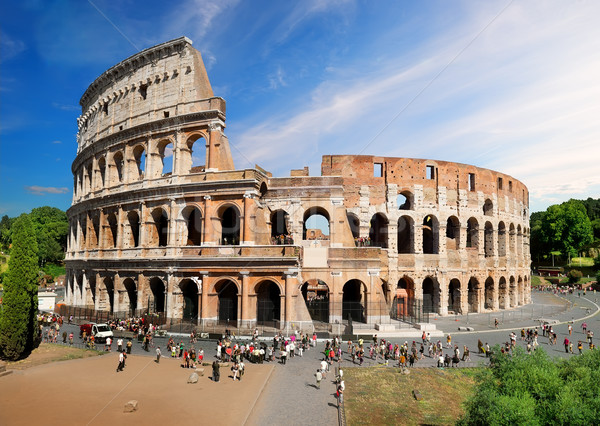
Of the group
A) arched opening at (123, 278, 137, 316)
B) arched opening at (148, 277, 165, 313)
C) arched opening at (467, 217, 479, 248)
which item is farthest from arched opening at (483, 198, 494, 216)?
arched opening at (123, 278, 137, 316)

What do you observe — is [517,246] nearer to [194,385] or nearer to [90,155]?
[194,385]

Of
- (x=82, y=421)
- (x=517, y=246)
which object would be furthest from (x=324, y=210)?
(x=517, y=246)

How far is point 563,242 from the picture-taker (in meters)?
71.1

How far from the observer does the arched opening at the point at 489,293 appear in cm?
4139

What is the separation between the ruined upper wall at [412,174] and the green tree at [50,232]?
64984 millimetres

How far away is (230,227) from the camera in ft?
109

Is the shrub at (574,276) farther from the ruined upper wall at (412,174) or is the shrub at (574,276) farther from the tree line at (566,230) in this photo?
the ruined upper wall at (412,174)

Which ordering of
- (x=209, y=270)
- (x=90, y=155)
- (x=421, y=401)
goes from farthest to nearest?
1. (x=90, y=155)
2. (x=209, y=270)
3. (x=421, y=401)

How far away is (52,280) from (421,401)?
77074 millimetres

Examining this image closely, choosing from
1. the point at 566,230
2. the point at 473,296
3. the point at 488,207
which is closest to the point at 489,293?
the point at 473,296

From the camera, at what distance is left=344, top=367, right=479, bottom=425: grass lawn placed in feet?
48.1

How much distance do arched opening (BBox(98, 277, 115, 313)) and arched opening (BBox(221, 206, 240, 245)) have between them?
11.7 metres

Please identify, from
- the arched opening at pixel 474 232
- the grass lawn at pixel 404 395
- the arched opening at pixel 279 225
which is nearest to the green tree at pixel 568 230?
the arched opening at pixel 474 232

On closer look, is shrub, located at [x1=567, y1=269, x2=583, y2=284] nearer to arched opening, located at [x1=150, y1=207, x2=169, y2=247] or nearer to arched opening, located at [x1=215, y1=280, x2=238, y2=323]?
arched opening, located at [x1=215, y1=280, x2=238, y2=323]
